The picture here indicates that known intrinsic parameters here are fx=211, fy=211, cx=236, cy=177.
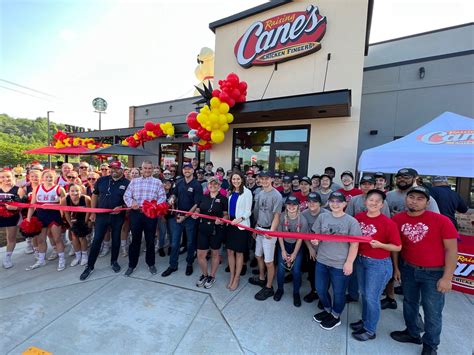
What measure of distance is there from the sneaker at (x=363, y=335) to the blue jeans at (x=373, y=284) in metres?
0.04

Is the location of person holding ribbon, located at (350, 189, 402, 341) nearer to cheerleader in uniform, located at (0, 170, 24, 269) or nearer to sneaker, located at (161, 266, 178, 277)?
sneaker, located at (161, 266, 178, 277)

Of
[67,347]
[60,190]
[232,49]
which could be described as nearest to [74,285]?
[67,347]

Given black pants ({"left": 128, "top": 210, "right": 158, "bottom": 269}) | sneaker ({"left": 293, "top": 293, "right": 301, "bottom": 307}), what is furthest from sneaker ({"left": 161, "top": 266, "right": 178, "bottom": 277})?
sneaker ({"left": 293, "top": 293, "right": 301, "bottom": 307})

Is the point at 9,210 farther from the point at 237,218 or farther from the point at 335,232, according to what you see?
the point at 335,232

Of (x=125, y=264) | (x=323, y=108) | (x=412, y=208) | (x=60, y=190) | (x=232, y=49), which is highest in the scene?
(x=232, y=49)

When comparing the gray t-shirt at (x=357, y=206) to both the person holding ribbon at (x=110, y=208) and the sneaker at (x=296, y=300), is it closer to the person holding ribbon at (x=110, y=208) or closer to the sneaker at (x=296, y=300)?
the sneaker at (x=296, y=300)

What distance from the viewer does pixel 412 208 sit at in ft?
7.63

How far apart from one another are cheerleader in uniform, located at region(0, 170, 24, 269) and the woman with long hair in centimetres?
414

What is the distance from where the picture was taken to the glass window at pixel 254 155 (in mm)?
8053

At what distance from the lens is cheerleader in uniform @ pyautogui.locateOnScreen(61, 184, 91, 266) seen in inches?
161

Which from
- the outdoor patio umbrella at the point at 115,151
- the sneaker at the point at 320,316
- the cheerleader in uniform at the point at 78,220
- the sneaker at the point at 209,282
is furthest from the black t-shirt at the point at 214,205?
the outdoor patio umbrella at the point at 115,151

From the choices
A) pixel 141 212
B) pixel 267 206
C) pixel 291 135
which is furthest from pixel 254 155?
pixel 141 212

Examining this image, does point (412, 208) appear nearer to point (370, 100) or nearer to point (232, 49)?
point (370, 100)

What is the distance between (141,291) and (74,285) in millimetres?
1175
